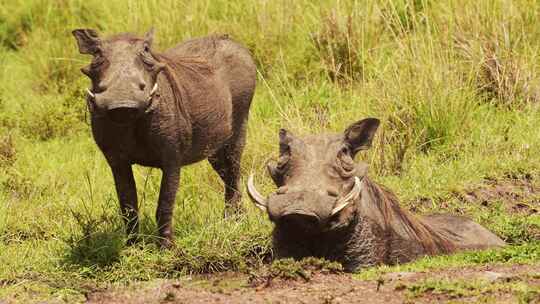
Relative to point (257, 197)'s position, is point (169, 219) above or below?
below

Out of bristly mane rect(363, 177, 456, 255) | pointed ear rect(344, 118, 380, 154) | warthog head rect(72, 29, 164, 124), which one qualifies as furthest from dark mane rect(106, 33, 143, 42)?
bristly mane rect(363, 177, 456, 255)

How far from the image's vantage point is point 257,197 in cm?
500

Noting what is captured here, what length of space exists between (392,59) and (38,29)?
11.4 feet

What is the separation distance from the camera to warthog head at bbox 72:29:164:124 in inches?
208

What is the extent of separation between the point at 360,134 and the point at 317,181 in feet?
1.41

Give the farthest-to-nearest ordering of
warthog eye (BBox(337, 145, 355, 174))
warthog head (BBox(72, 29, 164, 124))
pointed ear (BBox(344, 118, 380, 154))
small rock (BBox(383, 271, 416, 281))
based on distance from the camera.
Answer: warthog head (BBox(72, 29, 164, 124))
pointed ear (BBox(344, 118, 380, 154))
warthog eye (BBox(337, 145, 355, 174))
small rock (BBox(383, 271, 416, 281))

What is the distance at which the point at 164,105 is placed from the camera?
227 inches

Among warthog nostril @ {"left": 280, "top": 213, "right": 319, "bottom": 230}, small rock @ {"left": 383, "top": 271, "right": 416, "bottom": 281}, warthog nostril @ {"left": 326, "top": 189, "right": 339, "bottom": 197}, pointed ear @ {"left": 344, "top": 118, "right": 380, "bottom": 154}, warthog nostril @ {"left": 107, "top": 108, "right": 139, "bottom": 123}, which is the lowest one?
small rock @ {"left": 383, "top": 271, "right": 416, "bottom": 281}

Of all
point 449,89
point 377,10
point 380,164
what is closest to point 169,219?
point 380,164

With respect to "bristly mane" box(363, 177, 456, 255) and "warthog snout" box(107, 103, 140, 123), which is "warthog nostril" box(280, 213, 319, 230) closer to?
"bristly mane" box(363, 177, 456, 255)

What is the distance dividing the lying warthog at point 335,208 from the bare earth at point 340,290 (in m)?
0.19

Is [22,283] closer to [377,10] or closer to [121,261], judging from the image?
[121,261]

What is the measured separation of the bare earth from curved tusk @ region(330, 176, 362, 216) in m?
0.28

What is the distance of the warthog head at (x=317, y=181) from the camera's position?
473 cm
